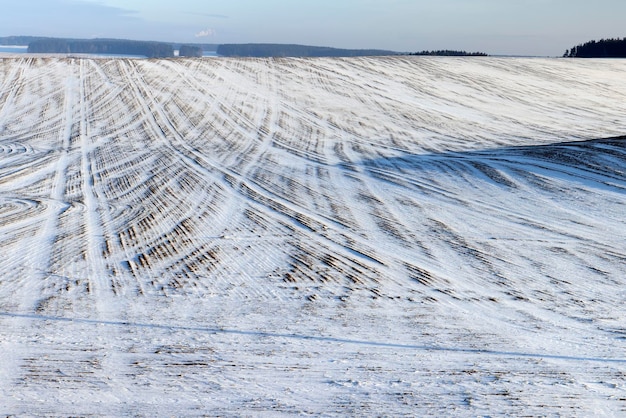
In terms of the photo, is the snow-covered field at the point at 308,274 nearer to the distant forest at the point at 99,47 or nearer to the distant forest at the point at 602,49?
the distant forest at the point at 99,47

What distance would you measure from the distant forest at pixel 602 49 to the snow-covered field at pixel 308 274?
1552 inches

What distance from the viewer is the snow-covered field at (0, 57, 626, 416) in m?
3.59

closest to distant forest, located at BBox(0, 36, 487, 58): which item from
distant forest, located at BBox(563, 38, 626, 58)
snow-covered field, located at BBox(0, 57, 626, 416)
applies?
distant forest, located at BBox(563, 38, 626, 58)

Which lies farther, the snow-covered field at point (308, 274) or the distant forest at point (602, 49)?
the distant forest at point (602, 49)

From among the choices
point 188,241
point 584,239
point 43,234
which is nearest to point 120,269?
point 188,241

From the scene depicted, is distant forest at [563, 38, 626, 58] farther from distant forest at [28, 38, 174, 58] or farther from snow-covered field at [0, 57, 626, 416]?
snow-covered field at [0, 57, 626, 416]

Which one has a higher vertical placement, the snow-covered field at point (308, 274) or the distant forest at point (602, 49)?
the distant forest at point (602, 49)

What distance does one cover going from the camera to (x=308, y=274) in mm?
5348

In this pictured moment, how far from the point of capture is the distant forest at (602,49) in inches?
1876

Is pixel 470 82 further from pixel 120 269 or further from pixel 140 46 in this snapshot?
pixel 140 46

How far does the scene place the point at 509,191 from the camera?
332 inches

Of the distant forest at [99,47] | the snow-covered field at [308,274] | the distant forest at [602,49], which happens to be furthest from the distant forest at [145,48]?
the snow-covered field at [308,274]

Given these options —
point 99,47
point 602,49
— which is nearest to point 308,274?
point 99,47

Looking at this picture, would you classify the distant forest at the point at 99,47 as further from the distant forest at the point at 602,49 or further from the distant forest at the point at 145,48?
the distant forest at the point at 602,49
